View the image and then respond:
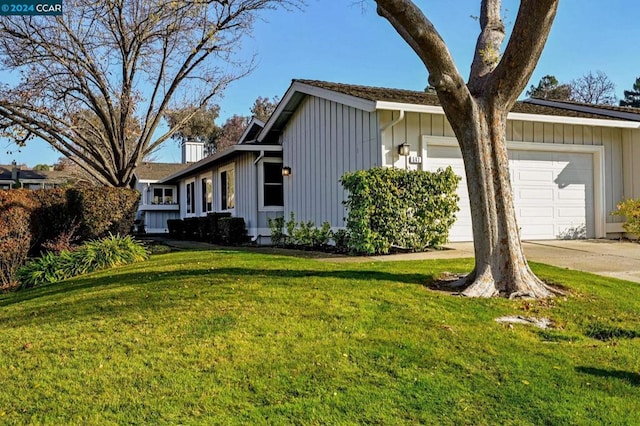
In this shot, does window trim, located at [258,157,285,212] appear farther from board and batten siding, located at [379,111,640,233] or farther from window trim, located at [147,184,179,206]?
window trim, located at [147,184,179,206]

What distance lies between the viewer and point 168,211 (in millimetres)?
26578

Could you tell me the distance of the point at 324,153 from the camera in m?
12.0

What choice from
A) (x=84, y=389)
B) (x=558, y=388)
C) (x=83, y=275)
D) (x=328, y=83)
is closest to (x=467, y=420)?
(x=558, y=388)

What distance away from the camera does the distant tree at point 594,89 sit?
3975 cm

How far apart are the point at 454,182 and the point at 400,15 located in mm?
4711

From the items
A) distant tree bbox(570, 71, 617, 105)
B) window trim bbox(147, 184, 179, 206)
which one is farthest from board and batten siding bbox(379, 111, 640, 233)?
distant tree bbox(570, 71, 617, 105)

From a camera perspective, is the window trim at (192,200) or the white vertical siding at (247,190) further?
the window trim at (192,200)

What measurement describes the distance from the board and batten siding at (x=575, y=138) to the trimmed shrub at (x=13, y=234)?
7268 millimetres

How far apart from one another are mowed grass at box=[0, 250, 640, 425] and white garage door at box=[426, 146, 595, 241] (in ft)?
15.8

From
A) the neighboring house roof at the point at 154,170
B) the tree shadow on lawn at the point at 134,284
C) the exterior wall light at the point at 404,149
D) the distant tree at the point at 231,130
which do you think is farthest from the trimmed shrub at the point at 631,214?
the distant tree at the point at 231,130

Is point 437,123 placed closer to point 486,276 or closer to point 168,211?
point 486,276

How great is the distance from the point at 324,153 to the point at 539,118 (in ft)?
16.0

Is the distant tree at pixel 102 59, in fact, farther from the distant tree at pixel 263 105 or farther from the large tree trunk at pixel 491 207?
the distant tree at pixel 263 105

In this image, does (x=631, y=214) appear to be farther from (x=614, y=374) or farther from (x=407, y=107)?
(x=614, y=374)
